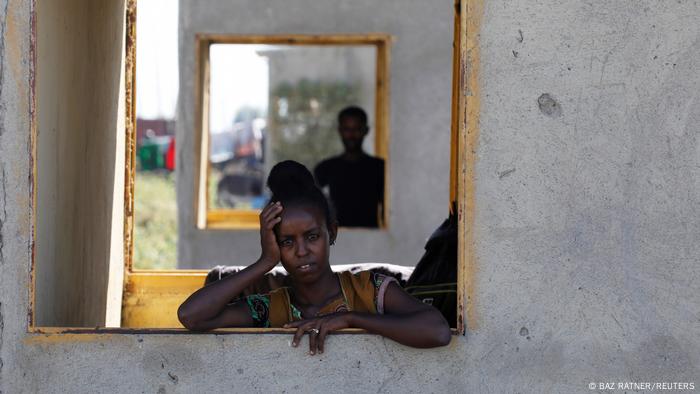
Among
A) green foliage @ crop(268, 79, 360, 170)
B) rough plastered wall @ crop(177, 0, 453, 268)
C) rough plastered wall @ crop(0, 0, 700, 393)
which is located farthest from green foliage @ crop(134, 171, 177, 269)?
rough plastered wall @ crop(0, 0, 700, 393)

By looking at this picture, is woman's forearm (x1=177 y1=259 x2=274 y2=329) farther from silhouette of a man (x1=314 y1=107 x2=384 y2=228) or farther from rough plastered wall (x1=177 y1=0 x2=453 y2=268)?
silhouette of a man (x1=314 y1=107 x2=384 y2=228)

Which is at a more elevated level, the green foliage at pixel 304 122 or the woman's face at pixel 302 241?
the green foliage at pixel 304 122

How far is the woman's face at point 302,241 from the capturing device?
10.4 feet

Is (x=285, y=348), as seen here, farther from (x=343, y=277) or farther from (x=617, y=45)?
(x=617, y=45)

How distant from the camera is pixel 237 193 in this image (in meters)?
20.6

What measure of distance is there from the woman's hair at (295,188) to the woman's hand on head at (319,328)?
0.43 meters

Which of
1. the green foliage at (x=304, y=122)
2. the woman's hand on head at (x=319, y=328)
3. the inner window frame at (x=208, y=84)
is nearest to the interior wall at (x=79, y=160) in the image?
the woman's hand on head at (x=319, y=328)

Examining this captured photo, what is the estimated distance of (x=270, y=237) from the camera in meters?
3.13

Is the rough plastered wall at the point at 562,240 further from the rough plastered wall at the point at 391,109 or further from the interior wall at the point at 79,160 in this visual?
the rough plastered wall at the point at 391,109

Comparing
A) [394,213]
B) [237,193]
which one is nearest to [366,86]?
[237,193]

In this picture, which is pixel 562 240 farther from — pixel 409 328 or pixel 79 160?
pixel 79 160

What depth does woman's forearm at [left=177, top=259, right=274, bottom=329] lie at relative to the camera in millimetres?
3008

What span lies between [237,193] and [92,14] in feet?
54.4

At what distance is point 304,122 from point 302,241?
1591 centimetres
